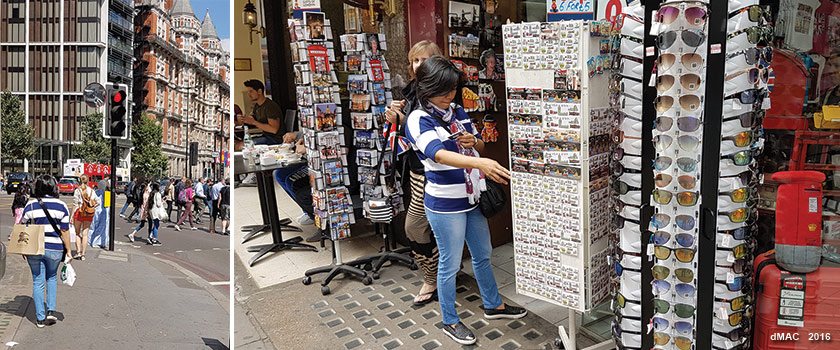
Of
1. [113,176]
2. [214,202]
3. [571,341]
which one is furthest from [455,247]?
[113,176]

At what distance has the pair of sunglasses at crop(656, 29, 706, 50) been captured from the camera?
1725mm

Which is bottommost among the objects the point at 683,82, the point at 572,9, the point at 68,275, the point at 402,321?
the point at 402,321

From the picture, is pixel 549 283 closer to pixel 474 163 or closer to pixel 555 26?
pixel 474 163

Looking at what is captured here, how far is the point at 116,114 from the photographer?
238cm

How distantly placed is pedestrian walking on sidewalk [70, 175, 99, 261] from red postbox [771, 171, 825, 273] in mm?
2811

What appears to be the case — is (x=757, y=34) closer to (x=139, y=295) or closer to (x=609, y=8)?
(x=609, y=8)

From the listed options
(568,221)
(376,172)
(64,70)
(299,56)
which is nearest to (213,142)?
(64,70)

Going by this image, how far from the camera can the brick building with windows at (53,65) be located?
87.0 inches

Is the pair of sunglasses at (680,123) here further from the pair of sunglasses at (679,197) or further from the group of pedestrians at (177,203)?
the group of pedestrians at (177,203)

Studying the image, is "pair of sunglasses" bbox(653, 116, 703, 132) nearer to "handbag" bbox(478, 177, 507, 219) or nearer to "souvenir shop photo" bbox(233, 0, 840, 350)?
"souvenir shop photo" bbox(233, 0, 840, 350)

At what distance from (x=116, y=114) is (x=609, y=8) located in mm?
2378

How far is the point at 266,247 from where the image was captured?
4410mm

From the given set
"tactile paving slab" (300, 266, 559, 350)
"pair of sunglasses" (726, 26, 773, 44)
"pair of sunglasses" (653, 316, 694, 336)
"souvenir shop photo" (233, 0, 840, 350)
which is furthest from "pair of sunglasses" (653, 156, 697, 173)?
"tactile paving slab" (300, 266, 559, 350)

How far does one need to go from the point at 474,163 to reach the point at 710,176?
0.87 metres
